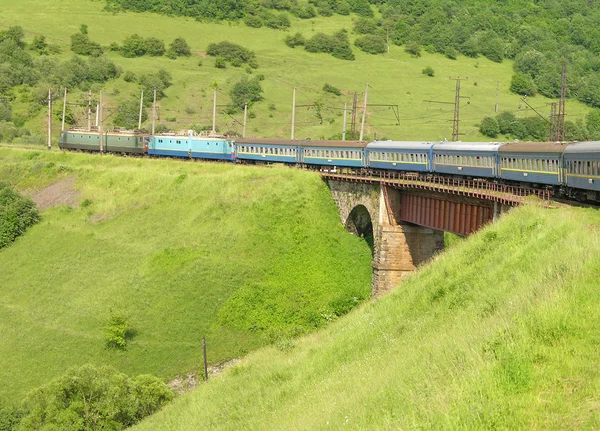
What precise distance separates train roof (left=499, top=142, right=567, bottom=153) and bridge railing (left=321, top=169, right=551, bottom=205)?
174cm

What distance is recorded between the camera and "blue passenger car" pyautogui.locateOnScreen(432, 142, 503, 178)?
4338 cm

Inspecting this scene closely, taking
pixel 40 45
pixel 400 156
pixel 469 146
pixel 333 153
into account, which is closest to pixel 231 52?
pixel 40 45

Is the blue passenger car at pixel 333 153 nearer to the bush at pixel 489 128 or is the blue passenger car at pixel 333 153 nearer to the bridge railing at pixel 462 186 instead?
the bridge railing at pixel 462 186

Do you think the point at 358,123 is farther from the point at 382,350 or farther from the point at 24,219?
the point at 382,350

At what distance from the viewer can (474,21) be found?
190 metres

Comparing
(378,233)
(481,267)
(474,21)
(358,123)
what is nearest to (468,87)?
(358,123)

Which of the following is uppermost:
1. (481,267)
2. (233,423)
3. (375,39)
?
(375,39)

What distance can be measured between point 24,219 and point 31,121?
64.7 meters

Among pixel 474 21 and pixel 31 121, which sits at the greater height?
pixel 474 21

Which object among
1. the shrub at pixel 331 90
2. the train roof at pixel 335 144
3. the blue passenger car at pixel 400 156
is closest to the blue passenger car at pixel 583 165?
the blue passenger car at pixel 400 156

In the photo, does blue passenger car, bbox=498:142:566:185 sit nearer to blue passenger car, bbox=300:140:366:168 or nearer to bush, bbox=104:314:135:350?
blue passenger car, bbox=300:140:366:168

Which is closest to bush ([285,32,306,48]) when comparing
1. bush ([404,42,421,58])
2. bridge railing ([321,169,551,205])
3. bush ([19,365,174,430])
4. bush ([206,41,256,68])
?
bush ([206,41,256,68])

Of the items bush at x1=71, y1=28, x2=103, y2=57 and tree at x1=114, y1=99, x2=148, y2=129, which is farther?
bush at x1=71, y1=28, x2=103, y2=57

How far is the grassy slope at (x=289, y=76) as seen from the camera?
125 meters
